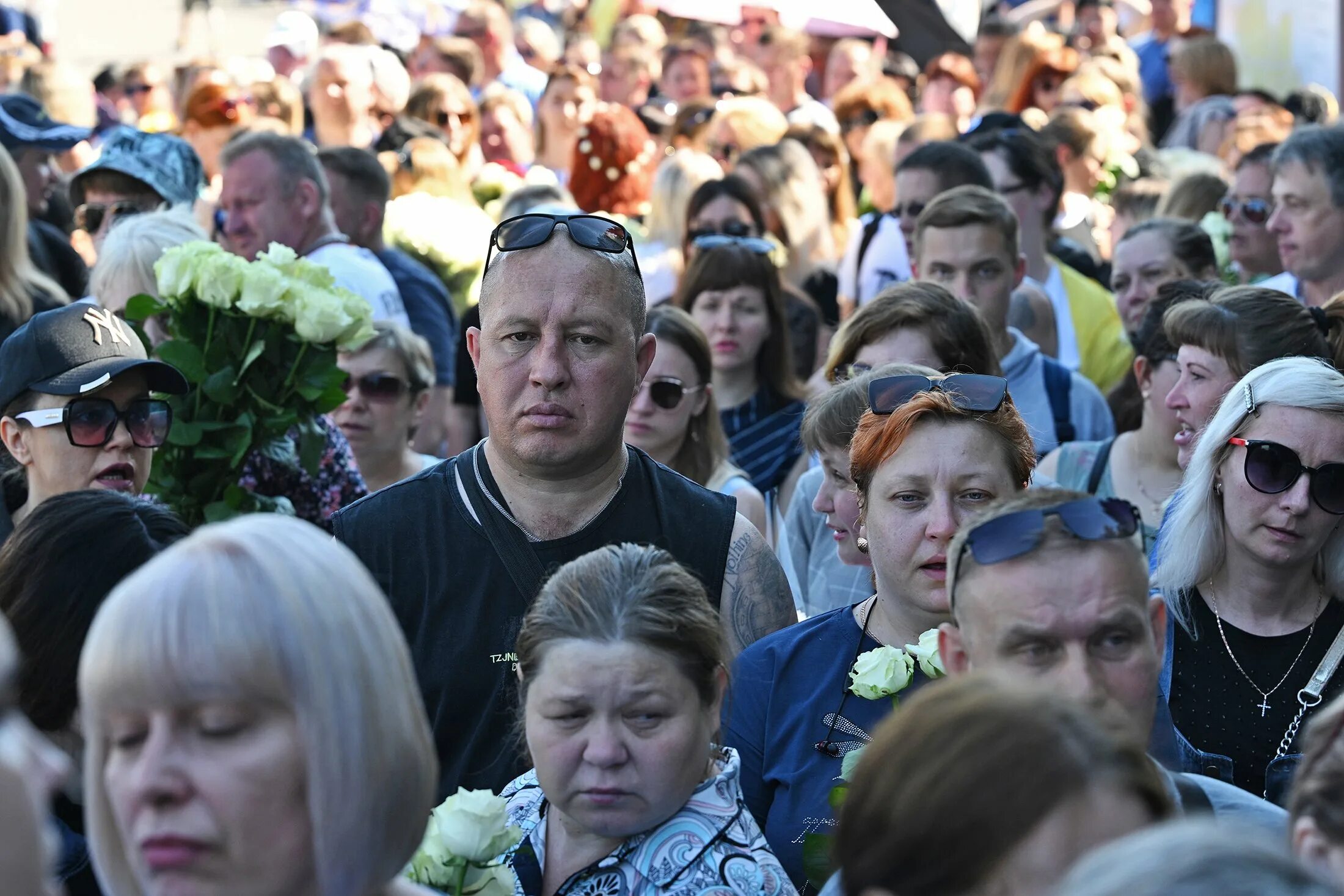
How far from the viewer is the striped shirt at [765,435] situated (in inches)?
255

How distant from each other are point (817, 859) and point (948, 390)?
1097 millimetres

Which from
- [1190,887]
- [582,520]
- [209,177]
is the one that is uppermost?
[1190,887]

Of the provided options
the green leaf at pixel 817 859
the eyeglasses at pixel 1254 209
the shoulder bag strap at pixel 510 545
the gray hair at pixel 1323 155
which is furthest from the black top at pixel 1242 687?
the eyeglasses at pixel 1254 209

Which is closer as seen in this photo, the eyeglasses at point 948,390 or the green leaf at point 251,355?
the eyeglasses at point 948,390

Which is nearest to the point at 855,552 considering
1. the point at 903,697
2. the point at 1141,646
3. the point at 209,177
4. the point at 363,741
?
the point at 903,697

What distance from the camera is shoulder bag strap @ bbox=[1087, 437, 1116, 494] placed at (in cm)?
545

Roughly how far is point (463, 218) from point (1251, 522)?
210 inches

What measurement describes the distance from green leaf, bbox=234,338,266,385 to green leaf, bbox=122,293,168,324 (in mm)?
351

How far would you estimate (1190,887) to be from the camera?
1557mm

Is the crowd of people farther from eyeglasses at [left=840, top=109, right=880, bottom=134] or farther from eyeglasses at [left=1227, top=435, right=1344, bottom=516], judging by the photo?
eyeglasses at [left=840, top=109, right=880, bottom=134]

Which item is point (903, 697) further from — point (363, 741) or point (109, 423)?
point (109, 423)

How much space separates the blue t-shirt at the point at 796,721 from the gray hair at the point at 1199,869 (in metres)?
1.86

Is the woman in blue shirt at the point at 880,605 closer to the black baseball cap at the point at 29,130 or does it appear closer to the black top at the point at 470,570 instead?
the black top at the point at 470,570

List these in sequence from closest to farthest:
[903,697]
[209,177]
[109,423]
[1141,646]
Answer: [1141,646] < [903,697] < [109,423] < [209,177]
